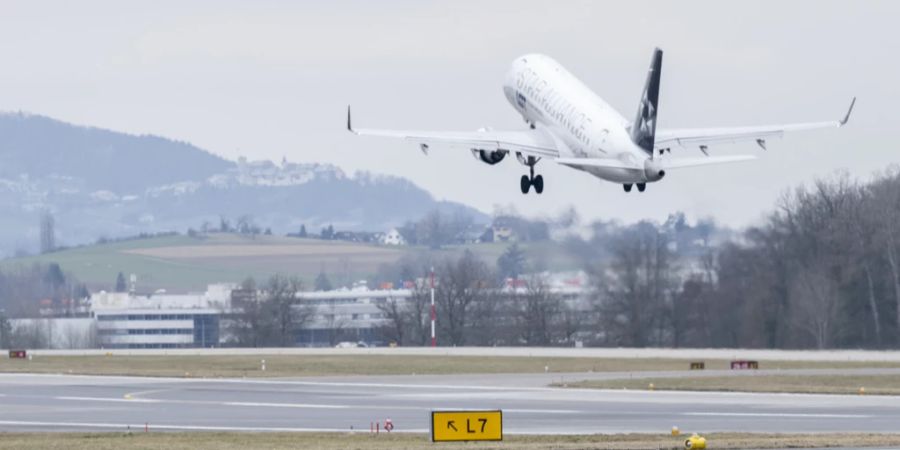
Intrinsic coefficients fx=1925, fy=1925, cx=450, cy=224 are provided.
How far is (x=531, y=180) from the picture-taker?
91.2 metres

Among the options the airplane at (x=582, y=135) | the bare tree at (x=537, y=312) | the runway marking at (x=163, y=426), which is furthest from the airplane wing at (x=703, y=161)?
the bare tree at (x=537, y=312)

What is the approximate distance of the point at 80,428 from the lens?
6875 cm

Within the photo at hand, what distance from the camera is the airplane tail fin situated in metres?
85.4

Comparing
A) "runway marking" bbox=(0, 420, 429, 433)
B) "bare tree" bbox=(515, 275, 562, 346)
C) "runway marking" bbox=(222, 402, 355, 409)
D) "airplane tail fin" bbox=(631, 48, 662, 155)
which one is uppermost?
"airplane tail fin" bbox=(631, 48, 662, 155)

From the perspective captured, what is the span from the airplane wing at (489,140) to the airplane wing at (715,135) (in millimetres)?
5833

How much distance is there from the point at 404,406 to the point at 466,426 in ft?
73.6

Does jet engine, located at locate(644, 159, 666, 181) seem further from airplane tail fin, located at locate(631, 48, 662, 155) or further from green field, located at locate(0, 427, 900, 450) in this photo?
green field, located at locate(0, 427, 900, 450)

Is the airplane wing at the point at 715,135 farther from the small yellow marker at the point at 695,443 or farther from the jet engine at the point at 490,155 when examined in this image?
the small yellow marker at the point at 695,443

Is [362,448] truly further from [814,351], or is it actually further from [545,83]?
[814,351]

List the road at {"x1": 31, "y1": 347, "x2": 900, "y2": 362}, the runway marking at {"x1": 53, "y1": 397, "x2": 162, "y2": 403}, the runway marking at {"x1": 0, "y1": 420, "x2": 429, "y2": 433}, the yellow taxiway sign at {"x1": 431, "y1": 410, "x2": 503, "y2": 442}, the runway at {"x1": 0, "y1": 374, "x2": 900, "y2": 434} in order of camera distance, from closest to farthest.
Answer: the yellow taxiway sign at {"x1": 431, "y1": 410, "x2": 503, "y2": 442} → the runway marking at {"x1": 0, "y1": 420, "x2": 429, "y2": 433} → the runway at {"x1": 0, "y1": 374, "x2": 900, "y2": 434} → the runway marking at {"x1": 53, "y1": 397, "x2": 162, "y2": 403} → the road at {"x1": 31, "y1": 347, "x2": 900, "y2": 362}

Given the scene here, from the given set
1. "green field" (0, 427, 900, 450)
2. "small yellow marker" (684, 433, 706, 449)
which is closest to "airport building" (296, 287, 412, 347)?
"green field" (0, 427, 900, 450)

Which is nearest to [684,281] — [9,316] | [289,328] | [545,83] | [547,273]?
[547,273]

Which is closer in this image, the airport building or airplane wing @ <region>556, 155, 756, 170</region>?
airplane wing @ <region>556, 155, 756, 170</region>

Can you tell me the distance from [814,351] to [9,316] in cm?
10141
